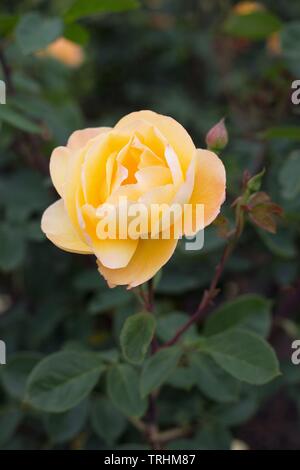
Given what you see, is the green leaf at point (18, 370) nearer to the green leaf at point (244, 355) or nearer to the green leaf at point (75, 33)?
the green leaf at point (244, 355)

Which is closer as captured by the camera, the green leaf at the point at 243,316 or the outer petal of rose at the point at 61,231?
the outer petal of rose at the point at 61,231

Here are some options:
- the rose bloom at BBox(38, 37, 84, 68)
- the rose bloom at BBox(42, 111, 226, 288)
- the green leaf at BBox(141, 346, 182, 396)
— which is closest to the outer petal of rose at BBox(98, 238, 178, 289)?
Answer: the rose bloom at BBox(42, 111, 226, 288)

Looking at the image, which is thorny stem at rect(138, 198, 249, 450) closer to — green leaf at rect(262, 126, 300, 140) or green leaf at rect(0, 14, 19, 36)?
green leaf at rect(262, 126, 300, 140)

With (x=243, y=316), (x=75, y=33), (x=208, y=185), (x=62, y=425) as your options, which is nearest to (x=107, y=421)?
(x=62, y=425)

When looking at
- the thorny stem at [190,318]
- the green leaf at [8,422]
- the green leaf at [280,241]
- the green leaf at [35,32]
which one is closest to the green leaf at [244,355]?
the thorny stem at [190,318]
